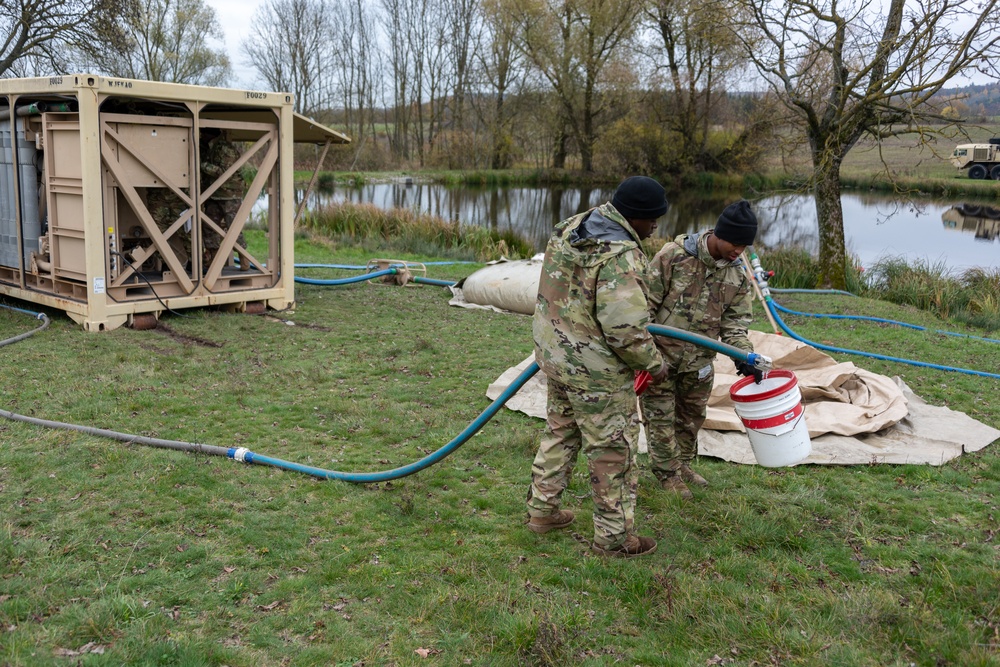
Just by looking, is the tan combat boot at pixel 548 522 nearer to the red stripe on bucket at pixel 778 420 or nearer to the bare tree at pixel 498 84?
the red stripe on bucket at pixel 778 420

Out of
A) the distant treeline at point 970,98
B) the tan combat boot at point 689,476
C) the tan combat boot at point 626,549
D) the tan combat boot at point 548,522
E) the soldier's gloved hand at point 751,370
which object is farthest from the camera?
the distant treeline at point 970,98

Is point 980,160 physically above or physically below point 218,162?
above

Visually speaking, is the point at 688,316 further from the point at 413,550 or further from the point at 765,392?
the point at 413,550

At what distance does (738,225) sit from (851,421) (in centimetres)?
272

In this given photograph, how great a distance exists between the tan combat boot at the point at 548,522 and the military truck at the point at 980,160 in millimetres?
42313

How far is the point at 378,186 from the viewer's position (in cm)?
3947

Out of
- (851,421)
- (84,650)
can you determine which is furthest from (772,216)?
(84,650)

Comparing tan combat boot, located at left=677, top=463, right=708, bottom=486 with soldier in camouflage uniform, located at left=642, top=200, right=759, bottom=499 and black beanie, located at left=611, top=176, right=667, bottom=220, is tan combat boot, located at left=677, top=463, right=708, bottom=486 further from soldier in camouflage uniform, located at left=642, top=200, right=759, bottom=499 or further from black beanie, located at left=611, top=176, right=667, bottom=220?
black beanie, located at left=611, top=176, right=667, bottom=220

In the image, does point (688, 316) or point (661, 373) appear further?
point (688, 316)

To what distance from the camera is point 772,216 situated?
31562 mm

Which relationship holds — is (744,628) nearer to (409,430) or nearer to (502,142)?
(409,430)

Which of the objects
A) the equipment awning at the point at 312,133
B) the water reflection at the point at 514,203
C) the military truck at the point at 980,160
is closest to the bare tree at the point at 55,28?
the water reflection at the point at 514,203

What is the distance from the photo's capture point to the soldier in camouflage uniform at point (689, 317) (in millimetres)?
4867

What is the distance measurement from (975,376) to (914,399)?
5.31 feet
